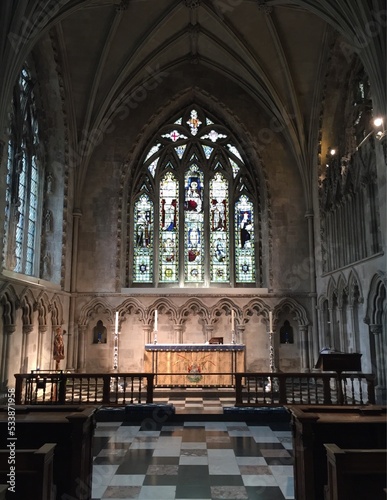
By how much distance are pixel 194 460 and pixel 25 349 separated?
287 inches

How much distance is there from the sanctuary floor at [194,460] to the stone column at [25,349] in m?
3.90

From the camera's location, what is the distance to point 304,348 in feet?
51.5

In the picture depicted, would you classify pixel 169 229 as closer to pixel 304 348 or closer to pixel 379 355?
pixel 304 348

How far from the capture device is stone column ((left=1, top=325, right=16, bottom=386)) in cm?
1086

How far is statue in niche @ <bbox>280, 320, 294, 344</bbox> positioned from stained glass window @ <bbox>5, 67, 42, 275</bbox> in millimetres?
8672

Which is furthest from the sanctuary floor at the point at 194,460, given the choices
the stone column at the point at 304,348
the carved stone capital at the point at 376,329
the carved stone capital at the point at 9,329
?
the stone column at the point at 304,348

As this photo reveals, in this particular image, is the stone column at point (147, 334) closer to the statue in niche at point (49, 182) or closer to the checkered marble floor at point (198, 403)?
the checkered marble floor at point (198, 403)

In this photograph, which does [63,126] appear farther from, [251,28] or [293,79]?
[293,79]

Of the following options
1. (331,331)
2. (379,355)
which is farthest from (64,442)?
(331,331)

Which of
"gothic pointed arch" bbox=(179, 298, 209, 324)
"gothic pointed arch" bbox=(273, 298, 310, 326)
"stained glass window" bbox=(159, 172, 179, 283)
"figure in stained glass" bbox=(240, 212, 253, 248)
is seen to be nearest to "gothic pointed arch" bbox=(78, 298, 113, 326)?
"stained glass window" bbox=(159, 172, 179, 283)

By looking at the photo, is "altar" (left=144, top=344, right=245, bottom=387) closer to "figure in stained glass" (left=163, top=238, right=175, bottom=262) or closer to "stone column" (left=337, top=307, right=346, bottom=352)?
"stone column" (left=337, top=307, right=346, bottom=352)

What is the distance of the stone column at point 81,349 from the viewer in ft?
50.8

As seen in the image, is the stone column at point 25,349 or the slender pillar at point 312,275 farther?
the slender pillar at point 312,275

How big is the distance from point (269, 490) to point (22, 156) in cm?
1124
